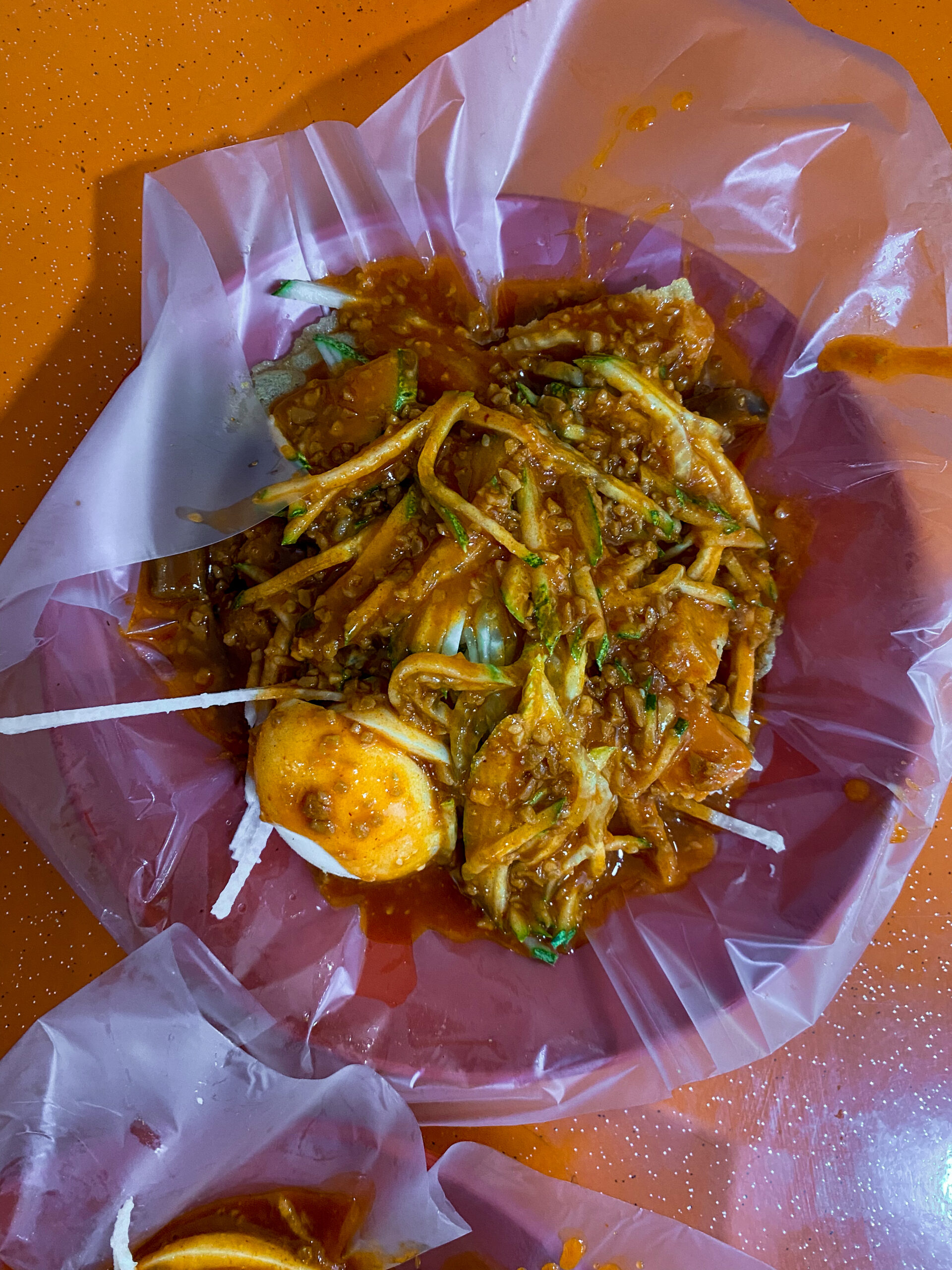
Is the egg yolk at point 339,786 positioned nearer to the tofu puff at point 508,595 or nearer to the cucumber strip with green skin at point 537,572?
the tofu puff at point 508,595

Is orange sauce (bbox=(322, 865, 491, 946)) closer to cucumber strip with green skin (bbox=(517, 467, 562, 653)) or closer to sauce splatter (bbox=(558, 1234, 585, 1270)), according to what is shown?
cucumber strip with green skin (bbox=(517, 467, 562, 653))

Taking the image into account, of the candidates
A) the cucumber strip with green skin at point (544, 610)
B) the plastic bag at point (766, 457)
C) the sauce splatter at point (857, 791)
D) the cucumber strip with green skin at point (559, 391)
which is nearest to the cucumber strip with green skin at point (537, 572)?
the cucumber strip with green skin at point (544, 610)

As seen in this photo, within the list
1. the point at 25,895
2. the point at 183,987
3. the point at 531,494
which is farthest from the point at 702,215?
the point at 25,895

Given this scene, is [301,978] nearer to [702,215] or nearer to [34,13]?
[702,215]

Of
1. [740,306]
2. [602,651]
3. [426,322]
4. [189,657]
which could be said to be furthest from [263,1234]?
[740,306]

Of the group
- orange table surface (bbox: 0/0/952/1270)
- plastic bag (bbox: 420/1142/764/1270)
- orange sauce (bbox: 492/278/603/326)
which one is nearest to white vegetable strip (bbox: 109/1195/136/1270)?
orange table surface (bbox: 0/0/952/1270)

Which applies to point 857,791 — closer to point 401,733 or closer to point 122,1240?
point 401,733

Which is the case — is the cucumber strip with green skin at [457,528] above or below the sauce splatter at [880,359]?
above
